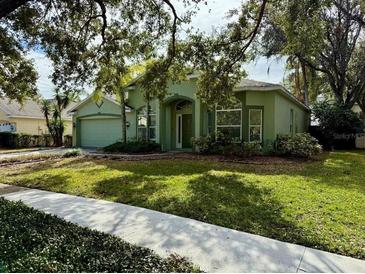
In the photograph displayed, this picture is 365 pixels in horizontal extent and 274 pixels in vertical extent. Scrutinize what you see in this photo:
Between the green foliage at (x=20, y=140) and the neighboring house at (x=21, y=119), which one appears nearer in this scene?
the green foliage at (x=20, y=140)

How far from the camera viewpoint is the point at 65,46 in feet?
39.4

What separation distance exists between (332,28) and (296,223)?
22.3 m

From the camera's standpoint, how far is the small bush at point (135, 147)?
18328 mm

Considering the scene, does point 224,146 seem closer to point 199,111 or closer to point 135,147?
point 199,111

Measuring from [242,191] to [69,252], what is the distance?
522cm

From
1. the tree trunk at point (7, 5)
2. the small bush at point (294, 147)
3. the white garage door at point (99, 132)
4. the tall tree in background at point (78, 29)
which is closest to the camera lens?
the tree trunk at point (7, 5)

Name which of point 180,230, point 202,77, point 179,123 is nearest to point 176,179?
point 180,230

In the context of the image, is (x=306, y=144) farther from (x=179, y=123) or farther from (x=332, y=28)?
(x=332, y=28)

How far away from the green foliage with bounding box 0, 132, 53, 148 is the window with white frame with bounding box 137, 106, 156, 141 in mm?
12794

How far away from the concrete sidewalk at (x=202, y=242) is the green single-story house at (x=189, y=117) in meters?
10.1

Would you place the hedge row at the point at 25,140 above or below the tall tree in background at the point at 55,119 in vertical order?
below

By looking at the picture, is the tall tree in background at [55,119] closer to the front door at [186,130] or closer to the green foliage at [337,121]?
the front door at [186,130]

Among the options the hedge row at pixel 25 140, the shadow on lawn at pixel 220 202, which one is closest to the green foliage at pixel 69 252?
the shadow on lawn at pixel 220 202

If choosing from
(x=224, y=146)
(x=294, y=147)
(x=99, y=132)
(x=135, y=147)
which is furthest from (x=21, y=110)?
(x=294, y=147)
